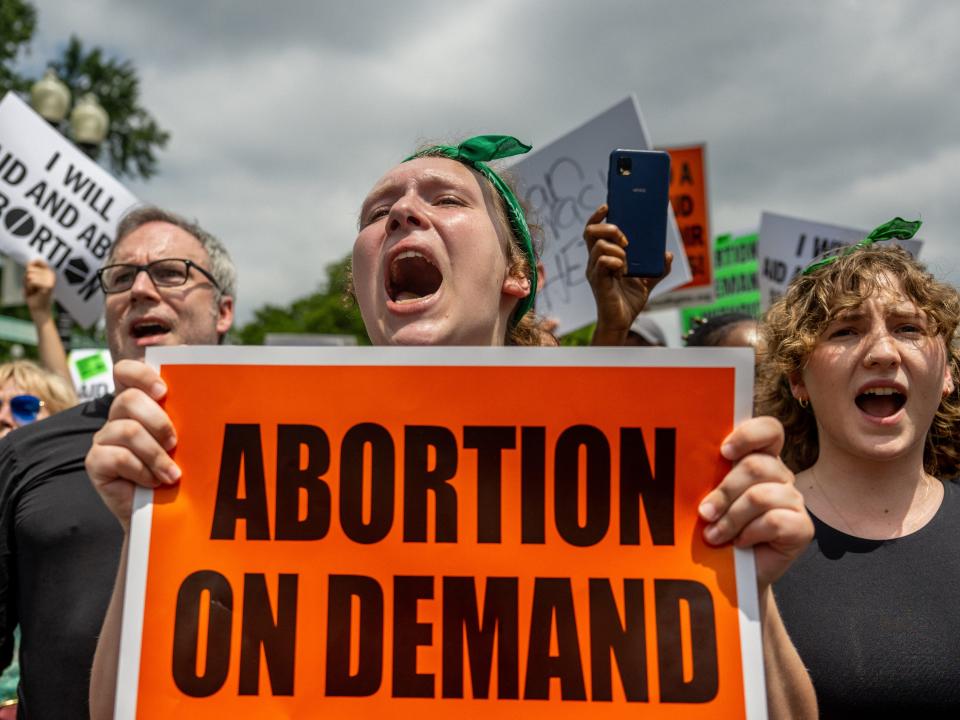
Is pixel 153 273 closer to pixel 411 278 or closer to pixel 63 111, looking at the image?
pixel 411 278

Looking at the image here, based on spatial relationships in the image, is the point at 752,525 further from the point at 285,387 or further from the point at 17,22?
the point at 17,22

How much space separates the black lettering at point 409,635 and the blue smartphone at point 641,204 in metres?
0.72

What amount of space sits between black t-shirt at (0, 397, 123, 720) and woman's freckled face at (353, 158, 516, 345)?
1.06m

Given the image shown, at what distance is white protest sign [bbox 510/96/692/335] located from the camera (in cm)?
429

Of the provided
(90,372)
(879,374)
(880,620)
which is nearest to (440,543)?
(880,620)

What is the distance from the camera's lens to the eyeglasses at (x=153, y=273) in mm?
2828

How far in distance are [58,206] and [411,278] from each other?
381cm

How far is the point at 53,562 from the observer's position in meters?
2.27

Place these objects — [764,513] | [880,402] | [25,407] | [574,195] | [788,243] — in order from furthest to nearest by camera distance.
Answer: [788,243], [574,195], [25,407], [880,402], [764,513]

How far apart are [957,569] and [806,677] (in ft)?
2.33

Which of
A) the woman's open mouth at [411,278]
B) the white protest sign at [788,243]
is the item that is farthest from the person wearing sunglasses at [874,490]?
the white protest sign at [788,243]

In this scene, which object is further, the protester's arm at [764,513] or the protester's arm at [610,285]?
the protester's arm at [610,285]

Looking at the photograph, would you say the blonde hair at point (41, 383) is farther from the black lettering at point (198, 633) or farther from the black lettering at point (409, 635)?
the black lettering at point (409, 635)

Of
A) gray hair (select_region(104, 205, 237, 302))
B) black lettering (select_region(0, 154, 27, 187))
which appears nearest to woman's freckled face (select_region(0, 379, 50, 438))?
black lettering (select_region(0, 154, 27, 187))
